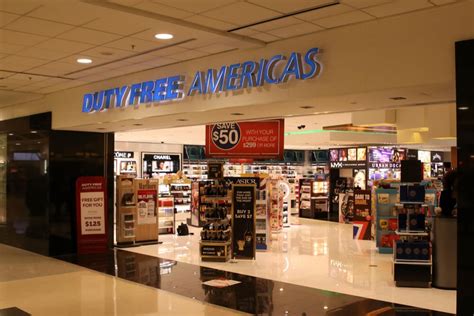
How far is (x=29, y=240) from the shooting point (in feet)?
35.2

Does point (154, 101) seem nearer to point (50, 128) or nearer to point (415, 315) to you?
point (50, 128)

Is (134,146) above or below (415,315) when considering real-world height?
above

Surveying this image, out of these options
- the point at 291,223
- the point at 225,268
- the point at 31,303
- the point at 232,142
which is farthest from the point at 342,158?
the point at 31,303

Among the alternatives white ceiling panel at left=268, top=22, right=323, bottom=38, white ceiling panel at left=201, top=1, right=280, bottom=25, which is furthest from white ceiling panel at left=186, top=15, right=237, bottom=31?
white ceiling panel at left=268, top=22, right=323, bottom=38

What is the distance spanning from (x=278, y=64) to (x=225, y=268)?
422 cm

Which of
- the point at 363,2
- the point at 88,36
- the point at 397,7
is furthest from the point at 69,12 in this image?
the point at 397,7

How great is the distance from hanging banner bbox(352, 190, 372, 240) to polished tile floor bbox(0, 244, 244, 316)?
6.87m

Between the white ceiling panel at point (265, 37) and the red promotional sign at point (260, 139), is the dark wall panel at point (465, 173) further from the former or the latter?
the red promotional sign at point (260, 139)

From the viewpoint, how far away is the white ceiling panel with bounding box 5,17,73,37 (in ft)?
17.2

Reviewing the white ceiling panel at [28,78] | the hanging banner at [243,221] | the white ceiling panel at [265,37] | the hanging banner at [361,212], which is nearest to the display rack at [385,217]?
the hanging banner at [361,212]

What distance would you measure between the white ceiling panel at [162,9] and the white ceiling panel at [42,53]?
7.66 ft

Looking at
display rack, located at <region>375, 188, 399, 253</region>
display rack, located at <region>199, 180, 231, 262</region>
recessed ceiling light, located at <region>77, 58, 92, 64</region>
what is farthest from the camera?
display rack, located at <region>375, 188, 399, 253</region>

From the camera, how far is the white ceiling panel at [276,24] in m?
5.07

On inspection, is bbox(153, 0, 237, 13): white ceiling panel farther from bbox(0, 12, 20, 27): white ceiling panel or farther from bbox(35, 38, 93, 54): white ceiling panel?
bbox(35, 38, 93, 54): white ceiling panel
